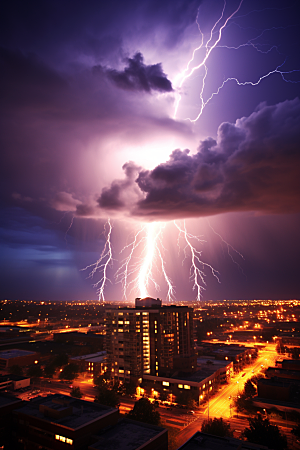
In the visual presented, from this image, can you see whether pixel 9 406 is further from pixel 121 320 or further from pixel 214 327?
pixel 214 327

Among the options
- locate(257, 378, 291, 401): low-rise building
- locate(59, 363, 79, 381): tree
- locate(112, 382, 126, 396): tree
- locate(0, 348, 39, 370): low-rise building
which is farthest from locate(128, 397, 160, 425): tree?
locate(0, 348, 39, 370): low-rise building

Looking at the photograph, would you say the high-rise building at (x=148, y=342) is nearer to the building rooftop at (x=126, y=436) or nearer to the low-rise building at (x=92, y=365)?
the low-rise building at (x=92, y=365)

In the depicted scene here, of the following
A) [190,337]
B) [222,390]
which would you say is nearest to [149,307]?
[190,337]

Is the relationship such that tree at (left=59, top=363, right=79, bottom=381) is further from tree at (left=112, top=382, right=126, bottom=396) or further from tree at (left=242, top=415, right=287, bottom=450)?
tree at (left=242, top=415, right=287, bottom=450)

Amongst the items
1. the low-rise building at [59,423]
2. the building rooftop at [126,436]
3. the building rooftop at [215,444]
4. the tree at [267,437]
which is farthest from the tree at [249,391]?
the low-rise building at [59,423]

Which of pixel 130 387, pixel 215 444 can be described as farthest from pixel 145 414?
pixel 130 387

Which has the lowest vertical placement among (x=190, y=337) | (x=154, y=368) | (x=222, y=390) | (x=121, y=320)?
(x=222, y=390)
